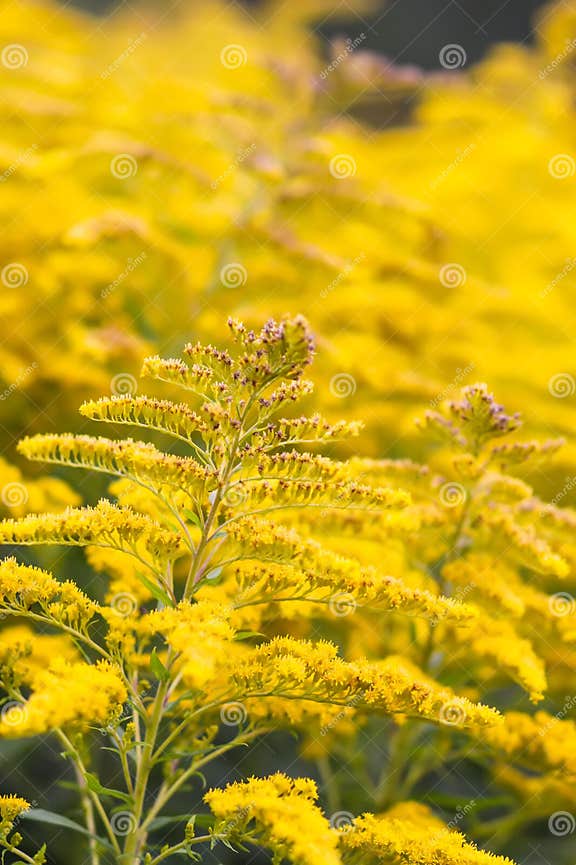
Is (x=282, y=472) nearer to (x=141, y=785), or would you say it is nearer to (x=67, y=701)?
(x=67, y=701)

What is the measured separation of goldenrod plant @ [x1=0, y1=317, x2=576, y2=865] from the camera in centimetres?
218

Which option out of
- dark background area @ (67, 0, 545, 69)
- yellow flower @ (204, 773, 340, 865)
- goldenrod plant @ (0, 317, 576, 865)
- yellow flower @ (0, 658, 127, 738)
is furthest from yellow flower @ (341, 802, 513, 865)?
dark background area @ (67, 0, 545, 69)

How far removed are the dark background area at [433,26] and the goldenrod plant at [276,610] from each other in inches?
363

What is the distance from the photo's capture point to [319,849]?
2008 millimetres

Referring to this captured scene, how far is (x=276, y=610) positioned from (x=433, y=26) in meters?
10.7

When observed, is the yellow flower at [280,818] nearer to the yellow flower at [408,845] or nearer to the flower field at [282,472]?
the flower field at [282,472]

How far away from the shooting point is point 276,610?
2.75 m

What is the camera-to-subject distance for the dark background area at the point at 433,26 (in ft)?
36.2

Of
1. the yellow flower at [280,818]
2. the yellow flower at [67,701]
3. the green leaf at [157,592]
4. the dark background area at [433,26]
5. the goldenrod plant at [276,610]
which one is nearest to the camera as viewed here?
the yellow flower at [67,701]

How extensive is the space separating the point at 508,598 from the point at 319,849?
1.15 meters

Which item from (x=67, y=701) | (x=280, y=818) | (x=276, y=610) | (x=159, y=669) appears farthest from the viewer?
(x=276, y=610)

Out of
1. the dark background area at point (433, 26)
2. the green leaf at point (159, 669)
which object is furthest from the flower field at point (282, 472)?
the dark background area at point (433, 26)

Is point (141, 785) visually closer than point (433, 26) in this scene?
Yes

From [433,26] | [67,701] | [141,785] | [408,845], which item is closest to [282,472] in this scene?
[67,701]
